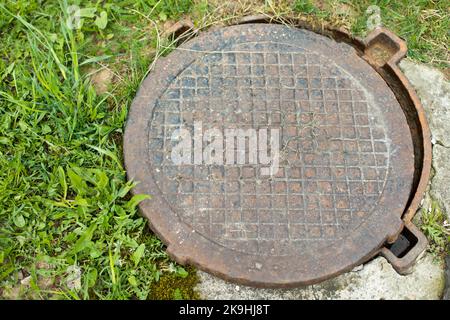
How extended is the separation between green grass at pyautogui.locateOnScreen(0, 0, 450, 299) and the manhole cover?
0.13m

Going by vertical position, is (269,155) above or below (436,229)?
above

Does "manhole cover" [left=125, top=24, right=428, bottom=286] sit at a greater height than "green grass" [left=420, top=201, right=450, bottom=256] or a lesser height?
greater

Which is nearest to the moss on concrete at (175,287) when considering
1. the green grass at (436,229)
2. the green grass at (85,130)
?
the green grass at (85,130)

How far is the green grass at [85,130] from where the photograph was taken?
7.36 feet

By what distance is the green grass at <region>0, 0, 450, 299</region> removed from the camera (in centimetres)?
224

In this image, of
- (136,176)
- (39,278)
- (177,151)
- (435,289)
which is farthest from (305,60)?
(39,278)

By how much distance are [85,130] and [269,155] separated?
88 cm

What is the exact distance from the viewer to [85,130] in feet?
8.20

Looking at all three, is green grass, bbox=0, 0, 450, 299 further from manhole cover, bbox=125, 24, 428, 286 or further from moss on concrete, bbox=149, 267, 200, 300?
manhole cover, bbox=125, 24, 428, 286

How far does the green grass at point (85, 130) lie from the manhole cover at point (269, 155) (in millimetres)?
130

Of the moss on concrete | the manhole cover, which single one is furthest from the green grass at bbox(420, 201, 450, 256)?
the moss on concrete

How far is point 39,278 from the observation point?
2244mm

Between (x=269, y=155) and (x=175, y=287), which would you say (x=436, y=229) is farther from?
(x=175, y=287)

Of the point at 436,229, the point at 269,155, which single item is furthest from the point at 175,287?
the point at 436,229
